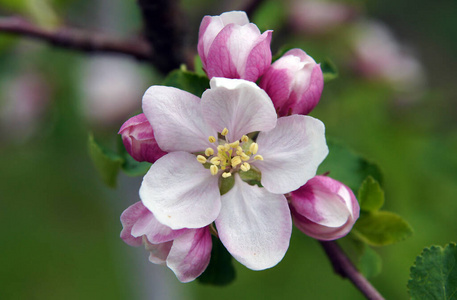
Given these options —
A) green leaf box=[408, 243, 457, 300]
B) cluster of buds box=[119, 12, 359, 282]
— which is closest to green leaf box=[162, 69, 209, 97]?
cluster of buds box=[119, 12, 359, 282]

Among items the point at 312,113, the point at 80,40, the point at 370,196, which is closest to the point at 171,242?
the point at 370,196

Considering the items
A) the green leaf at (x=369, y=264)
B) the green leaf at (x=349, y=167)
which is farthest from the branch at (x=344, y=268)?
the green leaf at (x=349, y=167)

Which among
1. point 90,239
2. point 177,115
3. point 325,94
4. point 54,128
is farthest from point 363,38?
point 90,239

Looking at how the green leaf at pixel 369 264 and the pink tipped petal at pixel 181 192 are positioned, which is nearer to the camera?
the pink tipped petal at pixel 181 192

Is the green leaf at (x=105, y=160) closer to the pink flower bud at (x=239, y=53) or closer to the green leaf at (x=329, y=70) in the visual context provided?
the pink flower bud at (x=239, y=53)

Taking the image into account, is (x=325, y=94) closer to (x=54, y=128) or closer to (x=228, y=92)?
(x=54, y=128)

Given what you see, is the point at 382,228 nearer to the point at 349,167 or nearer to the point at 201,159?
the point at 349,167

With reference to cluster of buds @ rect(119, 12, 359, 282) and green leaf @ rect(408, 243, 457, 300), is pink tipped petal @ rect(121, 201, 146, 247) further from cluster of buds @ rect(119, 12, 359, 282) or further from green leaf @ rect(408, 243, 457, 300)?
green leaf @ rect(408, 243, 457, 300)
